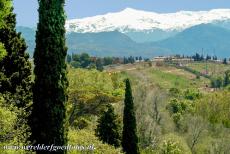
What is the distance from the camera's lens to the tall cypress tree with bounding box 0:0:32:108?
31.1 m

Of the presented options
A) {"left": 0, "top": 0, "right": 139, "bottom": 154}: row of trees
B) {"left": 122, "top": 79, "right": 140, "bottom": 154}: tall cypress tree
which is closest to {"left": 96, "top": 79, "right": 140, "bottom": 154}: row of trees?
{"left": 122, "top": 79, "right": 140, "bottom": 154}: tall cypress tree

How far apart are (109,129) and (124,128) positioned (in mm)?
3865

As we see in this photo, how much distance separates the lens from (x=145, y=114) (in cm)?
8806

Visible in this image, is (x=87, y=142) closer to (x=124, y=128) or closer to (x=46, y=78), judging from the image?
(x=124, y=128)

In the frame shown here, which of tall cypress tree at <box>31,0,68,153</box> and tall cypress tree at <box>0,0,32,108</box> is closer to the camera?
tall cypress tree at <box>31,0,68,153</box>

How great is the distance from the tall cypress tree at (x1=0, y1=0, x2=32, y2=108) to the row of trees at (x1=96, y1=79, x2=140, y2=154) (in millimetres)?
20385

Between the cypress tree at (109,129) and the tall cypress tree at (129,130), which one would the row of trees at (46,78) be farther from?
the cypress tree at (109,129)

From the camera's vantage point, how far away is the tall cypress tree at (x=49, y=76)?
100ft

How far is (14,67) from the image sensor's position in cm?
3191


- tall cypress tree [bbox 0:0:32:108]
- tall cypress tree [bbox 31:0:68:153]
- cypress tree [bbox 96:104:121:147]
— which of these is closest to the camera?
tall cypress tree [bbox 31:0:68:153]

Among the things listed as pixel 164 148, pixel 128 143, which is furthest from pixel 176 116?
pixel 128 143

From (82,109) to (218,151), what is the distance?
108 ft

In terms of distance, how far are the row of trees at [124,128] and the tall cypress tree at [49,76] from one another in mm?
21159

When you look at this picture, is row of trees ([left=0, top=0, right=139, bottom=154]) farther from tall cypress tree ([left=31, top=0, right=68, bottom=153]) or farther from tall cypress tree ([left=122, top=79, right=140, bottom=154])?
tall cypress tree ([left=122, top=79, right=140, bottom=154])
